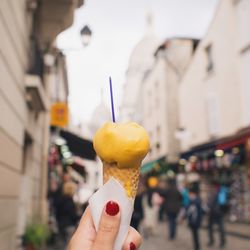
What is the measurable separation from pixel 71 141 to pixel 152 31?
165ft

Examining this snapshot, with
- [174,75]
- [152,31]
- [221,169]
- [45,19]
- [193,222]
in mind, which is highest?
[152,31]

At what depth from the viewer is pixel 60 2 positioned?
7934 mm

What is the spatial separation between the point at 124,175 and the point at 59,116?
438 inches

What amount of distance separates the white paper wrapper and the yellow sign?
35.8 feet

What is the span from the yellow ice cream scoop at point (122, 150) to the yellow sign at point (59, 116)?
10.8m

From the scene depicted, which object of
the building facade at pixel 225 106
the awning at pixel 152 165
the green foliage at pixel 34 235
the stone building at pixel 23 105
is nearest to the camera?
the stone building at pixel 23 105

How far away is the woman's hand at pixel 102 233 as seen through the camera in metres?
1.50

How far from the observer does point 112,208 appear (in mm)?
1558

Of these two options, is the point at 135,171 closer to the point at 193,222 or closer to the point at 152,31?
the point at 193,222

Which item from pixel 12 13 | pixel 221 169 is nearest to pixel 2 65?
pixel 12 13

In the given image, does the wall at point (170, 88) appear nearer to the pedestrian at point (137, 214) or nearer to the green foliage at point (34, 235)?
the pedestrian at point (137, 214)

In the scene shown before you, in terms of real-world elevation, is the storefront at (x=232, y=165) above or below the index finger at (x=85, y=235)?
above

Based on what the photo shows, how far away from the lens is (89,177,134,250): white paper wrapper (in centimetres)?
159

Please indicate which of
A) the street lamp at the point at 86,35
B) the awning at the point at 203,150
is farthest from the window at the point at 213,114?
the street lamp at the point at 86,35
